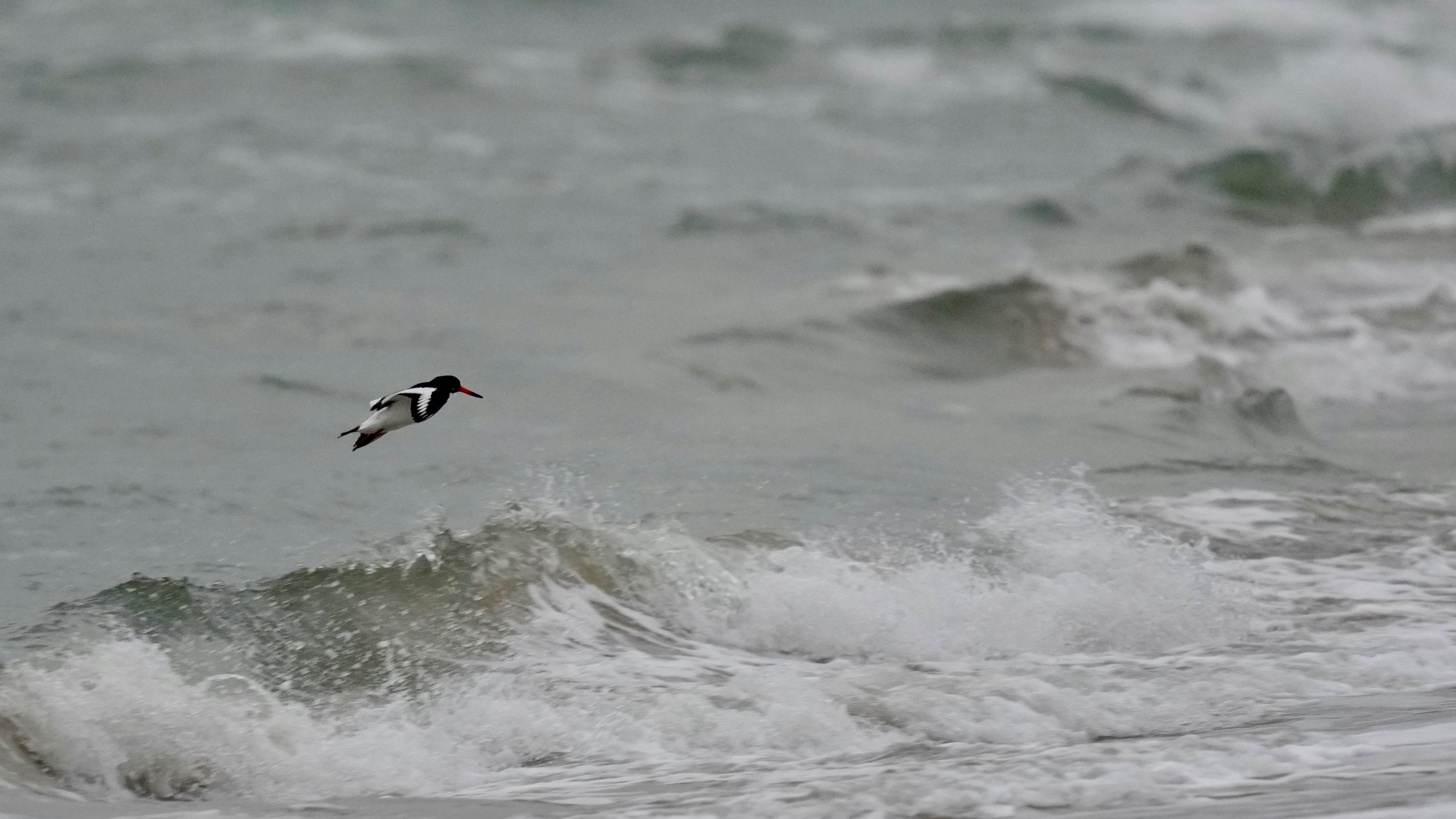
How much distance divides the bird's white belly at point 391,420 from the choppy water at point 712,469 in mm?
834

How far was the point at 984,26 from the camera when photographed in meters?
26.4

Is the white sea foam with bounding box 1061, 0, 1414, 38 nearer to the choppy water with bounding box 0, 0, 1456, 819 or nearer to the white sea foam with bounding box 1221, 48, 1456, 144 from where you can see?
the white sea foam with bounding box 1221, 48, 1456, 144

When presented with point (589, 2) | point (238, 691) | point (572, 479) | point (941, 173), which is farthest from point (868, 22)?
point (238, 691)

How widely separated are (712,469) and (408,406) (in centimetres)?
307

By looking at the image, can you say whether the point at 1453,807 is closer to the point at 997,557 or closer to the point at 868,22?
the point at 997,557

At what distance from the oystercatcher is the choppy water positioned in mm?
834

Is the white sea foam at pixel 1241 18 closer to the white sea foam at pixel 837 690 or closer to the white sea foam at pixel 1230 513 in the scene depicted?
the white sea foam at pixel 1230 513

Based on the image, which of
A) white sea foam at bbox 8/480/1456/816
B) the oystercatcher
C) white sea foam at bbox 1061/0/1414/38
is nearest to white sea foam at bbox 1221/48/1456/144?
white sea foam at bbox 1061/0/1414/38

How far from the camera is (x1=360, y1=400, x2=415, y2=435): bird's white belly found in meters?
4.70

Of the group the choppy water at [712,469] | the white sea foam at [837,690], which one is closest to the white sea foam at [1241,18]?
the choppy water at [712,469]

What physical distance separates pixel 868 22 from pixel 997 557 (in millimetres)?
22163

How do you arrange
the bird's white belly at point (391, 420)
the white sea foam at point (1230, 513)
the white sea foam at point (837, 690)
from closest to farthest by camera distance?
the white sea foam at point (837, 690) → the bird's white belly at point (391, 420) → the white sea foam at point (1230, 513)

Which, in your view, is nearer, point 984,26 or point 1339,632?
point 1339,632

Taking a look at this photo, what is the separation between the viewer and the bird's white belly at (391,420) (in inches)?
185
